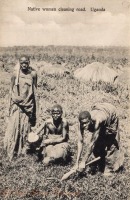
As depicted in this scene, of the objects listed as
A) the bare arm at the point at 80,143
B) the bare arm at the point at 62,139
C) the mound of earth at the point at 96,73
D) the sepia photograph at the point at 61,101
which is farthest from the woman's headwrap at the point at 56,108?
the mound of earth at the point at 96,73

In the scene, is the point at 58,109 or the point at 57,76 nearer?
the point at 58,109

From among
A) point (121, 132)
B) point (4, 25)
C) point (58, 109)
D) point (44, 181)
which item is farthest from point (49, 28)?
point (44, 181)

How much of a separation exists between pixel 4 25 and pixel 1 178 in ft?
5.07

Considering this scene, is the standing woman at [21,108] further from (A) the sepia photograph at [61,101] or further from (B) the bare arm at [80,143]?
(B) the bare arm at [80,143]

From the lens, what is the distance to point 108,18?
13.3 ft

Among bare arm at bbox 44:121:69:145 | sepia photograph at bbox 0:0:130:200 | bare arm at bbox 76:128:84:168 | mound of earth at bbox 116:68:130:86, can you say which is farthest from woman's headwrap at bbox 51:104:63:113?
mound of earth at bbox 116:68:130:86

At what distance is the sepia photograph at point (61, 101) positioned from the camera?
3889 mm

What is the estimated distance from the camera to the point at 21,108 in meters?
4.02

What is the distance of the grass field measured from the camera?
12.7 feet

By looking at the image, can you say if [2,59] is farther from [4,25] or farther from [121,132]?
[121,132]

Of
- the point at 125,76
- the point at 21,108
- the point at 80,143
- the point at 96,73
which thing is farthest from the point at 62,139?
the point at 125,76

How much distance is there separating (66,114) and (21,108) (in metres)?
0.47

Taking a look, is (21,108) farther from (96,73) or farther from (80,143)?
(96,73)

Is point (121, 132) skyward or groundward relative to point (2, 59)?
groundward
